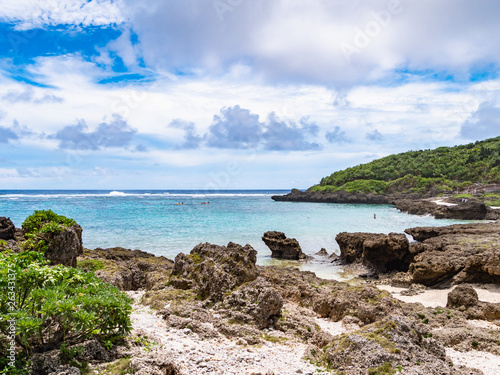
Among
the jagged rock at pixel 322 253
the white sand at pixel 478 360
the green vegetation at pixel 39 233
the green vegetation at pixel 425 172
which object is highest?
the green vegetation at pixel 425 172

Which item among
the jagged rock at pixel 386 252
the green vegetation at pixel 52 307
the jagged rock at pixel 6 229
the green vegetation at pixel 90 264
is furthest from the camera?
the jagged rock at pixel 386 252

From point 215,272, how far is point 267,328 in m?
2.02

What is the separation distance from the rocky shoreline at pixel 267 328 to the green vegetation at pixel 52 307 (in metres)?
0.27

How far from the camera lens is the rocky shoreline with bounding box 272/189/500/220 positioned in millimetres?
49812

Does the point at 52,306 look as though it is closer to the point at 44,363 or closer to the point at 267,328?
the point at 44,363

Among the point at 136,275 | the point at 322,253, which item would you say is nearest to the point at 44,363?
the point at 136,275

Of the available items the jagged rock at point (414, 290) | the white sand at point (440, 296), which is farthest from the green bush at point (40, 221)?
the jagged rock at point (414, 290)

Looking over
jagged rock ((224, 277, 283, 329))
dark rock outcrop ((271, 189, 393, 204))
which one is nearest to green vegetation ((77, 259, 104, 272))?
jagged rock ((224, 277, 283, 329))

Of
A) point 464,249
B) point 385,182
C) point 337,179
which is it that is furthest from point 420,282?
point 337,179

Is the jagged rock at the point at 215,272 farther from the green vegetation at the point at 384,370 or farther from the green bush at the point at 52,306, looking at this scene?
the green vegetation at the point at 384,370

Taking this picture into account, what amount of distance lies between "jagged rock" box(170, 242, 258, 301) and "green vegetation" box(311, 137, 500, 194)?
8781 cm

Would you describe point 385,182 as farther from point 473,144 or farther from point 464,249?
point 464,249

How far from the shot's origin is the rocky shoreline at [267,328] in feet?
17.8

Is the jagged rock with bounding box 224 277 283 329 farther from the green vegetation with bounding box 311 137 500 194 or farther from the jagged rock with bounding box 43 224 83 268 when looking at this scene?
the green vegetation with bounding box 311 137 500 194
